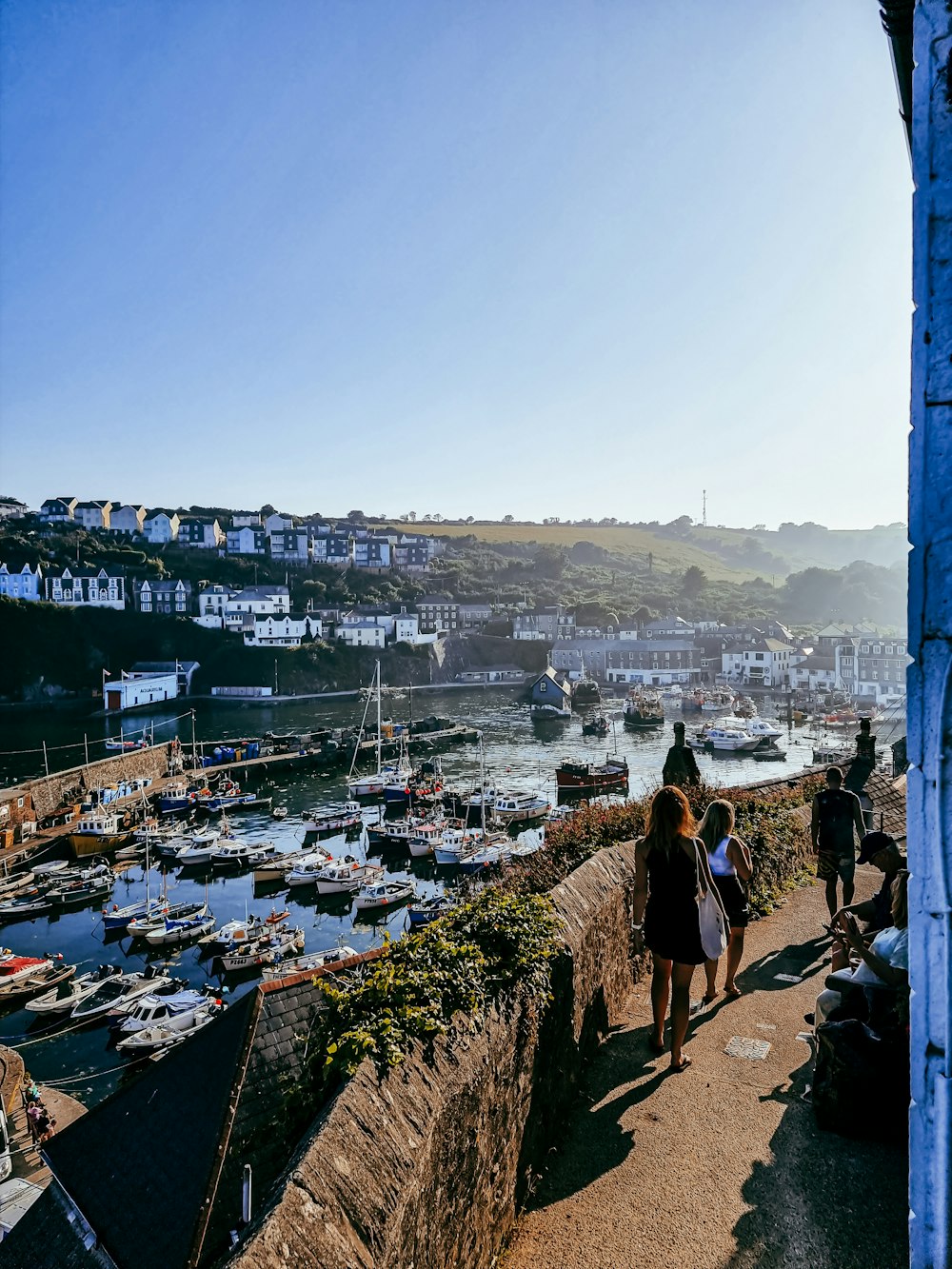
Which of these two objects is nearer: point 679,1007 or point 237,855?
point 679,1007

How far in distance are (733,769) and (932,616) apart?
2520 inches

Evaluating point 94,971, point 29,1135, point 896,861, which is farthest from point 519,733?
point 896,861

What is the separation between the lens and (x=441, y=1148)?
11.0 feet

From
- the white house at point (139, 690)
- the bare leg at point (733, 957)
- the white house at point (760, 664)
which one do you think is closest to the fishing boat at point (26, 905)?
the bare leg at point (733, 957)

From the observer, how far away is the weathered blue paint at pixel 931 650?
6.45 feet

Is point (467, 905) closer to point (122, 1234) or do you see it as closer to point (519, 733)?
point (122, 1234)

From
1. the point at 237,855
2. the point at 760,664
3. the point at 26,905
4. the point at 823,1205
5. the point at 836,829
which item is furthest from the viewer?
the point at 760,664

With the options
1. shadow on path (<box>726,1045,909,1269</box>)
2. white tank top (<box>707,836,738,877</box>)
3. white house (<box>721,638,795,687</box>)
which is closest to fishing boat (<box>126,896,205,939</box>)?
white tank top (<box>707,836,738,877</box>)

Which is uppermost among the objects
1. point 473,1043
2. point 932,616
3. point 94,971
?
point 932,616

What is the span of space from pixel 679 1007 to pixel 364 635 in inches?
4513

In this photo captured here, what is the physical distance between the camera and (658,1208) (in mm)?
3953

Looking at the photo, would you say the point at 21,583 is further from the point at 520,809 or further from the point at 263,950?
the point at 263,950

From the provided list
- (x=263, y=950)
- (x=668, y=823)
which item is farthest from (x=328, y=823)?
(x=668, y=823)

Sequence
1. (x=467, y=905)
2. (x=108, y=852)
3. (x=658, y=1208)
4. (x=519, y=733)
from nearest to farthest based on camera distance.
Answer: (x=658, y=1208)
(x=467, y=905)
(x=108, y=852)
(x=519, y=733)
